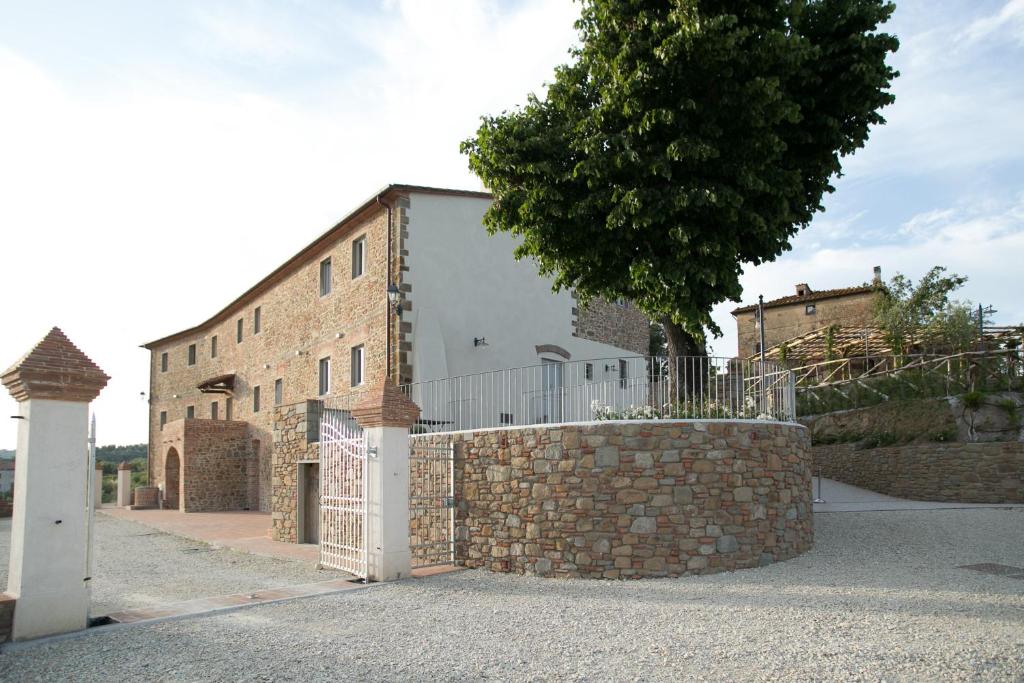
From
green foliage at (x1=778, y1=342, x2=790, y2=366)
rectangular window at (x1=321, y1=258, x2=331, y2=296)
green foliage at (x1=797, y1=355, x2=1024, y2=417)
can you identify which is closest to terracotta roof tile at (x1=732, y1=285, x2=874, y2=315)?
green foliage at (x1=778, y1=342, x2=790, y2=366)

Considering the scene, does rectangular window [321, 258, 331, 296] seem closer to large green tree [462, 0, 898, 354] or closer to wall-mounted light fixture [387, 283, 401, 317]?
wall-mounted light fixture [387, 283, 401, 317]

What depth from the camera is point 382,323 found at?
666 inches

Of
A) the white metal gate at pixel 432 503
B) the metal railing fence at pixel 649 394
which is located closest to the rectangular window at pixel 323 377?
the metal railing fence at pixel 649 394

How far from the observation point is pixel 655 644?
6.52 meters

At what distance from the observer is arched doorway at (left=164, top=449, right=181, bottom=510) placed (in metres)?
27.6

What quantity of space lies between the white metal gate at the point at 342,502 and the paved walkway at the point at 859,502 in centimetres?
1022

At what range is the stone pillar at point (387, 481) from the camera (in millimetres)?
9836

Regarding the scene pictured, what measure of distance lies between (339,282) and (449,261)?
3534 mm

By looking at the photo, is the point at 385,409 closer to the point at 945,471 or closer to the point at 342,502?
the point at 342,502

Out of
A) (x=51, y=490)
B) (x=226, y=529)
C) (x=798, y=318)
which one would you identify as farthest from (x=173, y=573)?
(x=798, y=318)

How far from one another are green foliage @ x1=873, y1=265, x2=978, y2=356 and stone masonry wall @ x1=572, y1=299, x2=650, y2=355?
909 cm

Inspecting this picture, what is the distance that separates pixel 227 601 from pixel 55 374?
10.8 feet

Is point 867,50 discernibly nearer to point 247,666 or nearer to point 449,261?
point 449,261

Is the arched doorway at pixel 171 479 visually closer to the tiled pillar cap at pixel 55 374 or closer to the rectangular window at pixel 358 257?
the rectangular window at pixel 358 257
